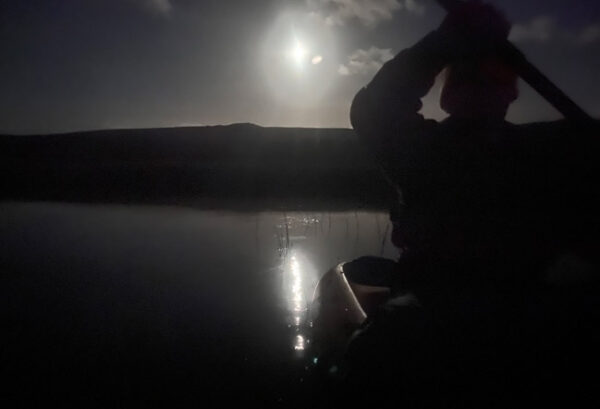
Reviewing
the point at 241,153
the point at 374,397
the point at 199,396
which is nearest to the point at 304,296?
the point at 199,396

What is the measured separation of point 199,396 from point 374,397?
2.89 metres

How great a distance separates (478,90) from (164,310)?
6.13 metres

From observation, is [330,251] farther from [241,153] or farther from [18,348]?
[241,153]

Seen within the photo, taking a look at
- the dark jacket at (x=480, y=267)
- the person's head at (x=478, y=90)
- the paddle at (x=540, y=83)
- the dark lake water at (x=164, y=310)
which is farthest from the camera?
the dark lake water at (x=164, y=310)

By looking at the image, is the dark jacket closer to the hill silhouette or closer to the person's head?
the person's head

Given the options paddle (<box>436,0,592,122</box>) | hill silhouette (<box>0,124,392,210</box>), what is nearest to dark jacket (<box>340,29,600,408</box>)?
paddle (<box>436,0,592,122</box>)

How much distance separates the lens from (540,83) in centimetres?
305

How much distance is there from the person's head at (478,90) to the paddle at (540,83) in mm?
396

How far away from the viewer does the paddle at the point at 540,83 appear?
9.41 feet

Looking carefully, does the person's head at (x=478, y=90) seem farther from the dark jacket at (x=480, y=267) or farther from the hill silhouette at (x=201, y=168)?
the hill silhouette at (x=201, y=168)

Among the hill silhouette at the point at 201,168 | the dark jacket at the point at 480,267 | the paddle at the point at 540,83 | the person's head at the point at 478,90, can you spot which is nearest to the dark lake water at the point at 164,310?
the dark jacket at the point at 480,267

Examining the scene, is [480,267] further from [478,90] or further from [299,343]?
[299,343]

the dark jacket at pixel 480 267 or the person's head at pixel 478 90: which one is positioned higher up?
the person's head at pixel 478 90

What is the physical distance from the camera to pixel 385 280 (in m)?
3.10
